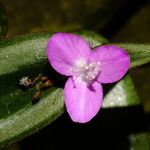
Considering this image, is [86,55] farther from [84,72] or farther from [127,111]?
[127,111]

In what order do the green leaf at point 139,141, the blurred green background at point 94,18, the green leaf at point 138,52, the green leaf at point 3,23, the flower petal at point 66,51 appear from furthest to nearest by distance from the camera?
the blurred green background at point 94,18 → the green leaf at point 139,141 → the green leaf at point 3,23 → the green leaf at point 138,52 → the flower petal at point 66,51

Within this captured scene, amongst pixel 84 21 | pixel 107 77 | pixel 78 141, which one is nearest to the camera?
pixel 107 77

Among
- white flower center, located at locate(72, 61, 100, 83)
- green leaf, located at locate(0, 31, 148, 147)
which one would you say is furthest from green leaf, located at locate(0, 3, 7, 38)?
white flower center, located at locate(72, 61, 100, 83)

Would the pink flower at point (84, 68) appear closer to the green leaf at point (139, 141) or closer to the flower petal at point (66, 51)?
the flower petal at point (66, 51)

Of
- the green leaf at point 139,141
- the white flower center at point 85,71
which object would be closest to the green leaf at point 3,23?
the white flower center at point 85,71

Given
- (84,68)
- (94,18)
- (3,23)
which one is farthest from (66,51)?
(94,18)

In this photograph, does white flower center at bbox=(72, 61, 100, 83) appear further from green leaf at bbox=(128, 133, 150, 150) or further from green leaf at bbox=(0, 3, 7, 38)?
green leaf at bbox=(128, 133, 150, 150)

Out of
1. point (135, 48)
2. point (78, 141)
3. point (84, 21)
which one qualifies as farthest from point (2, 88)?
point (84, 21)
